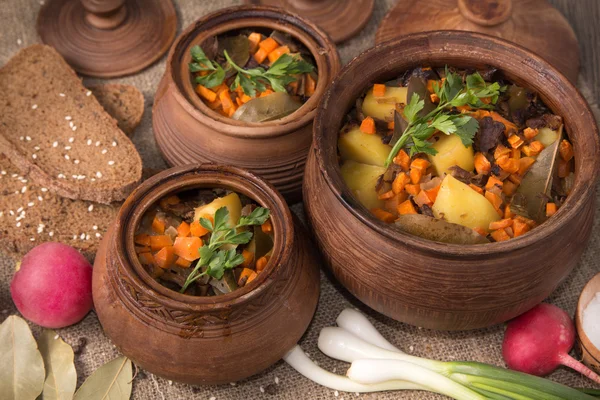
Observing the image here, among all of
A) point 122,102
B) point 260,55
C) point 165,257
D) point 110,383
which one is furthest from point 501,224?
point 122,102

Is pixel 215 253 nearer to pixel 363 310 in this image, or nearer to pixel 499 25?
pixel 363 310

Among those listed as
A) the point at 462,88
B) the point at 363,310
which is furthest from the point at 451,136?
the point at 363,310

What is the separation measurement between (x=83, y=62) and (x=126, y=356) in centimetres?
152

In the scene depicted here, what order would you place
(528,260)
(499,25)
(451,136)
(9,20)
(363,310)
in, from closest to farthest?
(528,260) < (451,136) < (363,310) < (499,25) < (9,20)

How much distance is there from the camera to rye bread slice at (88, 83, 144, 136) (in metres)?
3.55

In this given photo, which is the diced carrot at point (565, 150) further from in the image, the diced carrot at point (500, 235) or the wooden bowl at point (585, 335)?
the wooden bowl at point (585, 335)

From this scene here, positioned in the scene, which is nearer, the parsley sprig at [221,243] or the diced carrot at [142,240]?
the parsley sprig at [221,243]

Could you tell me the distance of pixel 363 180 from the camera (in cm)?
270

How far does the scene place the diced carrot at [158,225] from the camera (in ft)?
9.07

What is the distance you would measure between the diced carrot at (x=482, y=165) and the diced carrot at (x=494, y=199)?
98mm

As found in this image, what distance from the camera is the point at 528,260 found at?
2533mm

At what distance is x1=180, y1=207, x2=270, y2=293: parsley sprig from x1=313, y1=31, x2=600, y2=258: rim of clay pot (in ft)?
0.99

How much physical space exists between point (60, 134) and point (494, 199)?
5.89 ft

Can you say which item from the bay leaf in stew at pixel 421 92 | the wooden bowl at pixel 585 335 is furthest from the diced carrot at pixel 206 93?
the wooden bowl at pixel 585 335
